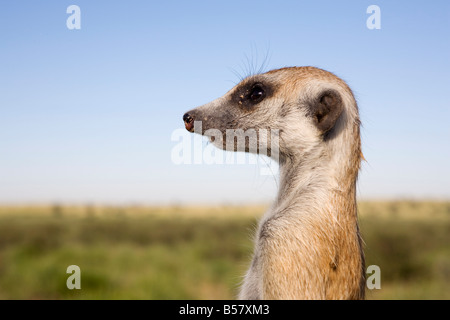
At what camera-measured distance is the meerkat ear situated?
2602mm

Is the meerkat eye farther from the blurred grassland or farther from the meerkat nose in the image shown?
the blurred grassland

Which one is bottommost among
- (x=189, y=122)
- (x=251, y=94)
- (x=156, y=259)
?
(x=156, y=259)

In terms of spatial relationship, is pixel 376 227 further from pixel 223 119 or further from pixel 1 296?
pixel 223 119

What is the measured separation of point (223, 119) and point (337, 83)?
836 mm

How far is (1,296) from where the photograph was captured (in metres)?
13.4

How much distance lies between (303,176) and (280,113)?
518mm

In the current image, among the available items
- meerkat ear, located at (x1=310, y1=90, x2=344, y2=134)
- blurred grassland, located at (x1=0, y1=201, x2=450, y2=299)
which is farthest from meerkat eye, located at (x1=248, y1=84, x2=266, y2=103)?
blurred grassland, located at (x1=0, y1=201, x2=450, y2=299)

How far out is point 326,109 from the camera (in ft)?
8.75

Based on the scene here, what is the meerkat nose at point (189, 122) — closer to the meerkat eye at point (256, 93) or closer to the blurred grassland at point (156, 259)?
the meerkat eye at point (256, 93)

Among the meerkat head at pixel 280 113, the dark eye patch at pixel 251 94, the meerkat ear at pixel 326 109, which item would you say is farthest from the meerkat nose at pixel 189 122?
the meerkat ear at pixel 326 109

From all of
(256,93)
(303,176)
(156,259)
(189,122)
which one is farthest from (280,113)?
(156,259)

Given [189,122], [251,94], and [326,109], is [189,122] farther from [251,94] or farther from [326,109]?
[326,109]

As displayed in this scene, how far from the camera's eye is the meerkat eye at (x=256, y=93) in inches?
118
